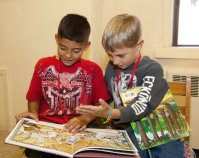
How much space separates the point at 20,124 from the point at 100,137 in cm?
31

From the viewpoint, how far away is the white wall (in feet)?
5.02

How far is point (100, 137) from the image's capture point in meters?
0.92

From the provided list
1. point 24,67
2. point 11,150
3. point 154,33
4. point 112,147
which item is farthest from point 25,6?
point 112,147

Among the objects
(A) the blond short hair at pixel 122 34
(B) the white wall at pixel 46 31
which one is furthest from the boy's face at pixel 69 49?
(B) the white wall at pixel 46 31

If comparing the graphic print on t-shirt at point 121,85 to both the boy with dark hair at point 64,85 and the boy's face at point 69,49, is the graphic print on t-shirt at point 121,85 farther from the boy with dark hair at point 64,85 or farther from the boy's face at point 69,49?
the boy's face at point 69,49

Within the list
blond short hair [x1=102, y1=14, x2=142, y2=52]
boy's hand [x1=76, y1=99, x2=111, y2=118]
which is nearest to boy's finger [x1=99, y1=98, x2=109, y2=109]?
boy's hand [x1=76, y1=99, x2=111, y2=118]

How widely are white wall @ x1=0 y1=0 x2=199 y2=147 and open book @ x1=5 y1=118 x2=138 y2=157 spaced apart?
639 mm

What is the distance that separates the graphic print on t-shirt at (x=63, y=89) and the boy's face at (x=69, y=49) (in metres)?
0.08

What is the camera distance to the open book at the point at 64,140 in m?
0.80

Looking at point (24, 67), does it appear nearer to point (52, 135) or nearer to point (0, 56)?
point (0, 56)

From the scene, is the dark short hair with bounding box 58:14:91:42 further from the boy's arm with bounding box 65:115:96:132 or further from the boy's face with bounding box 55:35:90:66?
the boy's arm with bounding box 65:115:96:132

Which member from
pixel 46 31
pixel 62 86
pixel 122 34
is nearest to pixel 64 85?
pixel 62 86

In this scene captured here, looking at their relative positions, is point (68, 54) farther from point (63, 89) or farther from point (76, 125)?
point (76, 125)

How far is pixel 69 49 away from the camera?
1.06m
